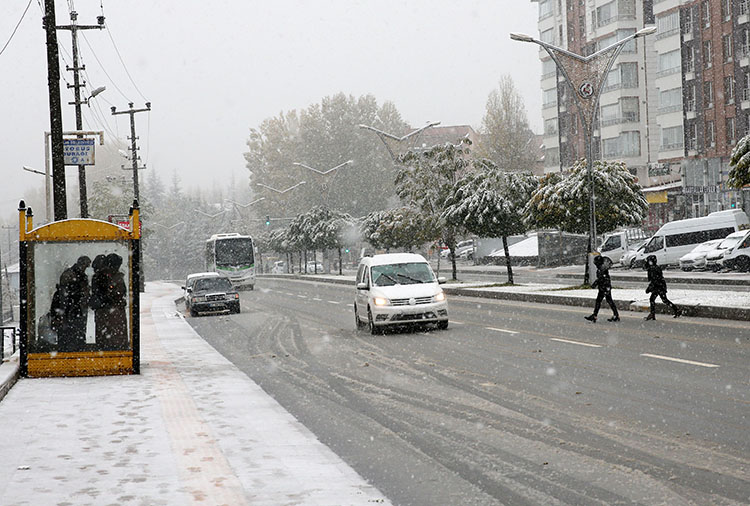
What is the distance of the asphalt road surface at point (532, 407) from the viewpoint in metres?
7.07

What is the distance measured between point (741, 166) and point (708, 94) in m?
48.0

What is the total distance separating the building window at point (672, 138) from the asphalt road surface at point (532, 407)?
51.3 metres

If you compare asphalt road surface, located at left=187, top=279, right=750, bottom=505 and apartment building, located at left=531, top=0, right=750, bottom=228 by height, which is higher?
apartment building, located at left=531, top=0, right=750, bottom=228

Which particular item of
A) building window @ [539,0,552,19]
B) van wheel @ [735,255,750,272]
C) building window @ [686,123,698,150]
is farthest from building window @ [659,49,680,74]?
van wheel @ [735,255,750,272]

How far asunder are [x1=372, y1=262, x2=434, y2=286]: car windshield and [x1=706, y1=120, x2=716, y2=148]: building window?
4860 cm

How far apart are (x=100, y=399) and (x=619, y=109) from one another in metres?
72.2

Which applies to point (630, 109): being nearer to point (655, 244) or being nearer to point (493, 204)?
point (655, 244)

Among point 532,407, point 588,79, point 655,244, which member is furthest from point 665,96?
point 532,407

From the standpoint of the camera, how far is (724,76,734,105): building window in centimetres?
6419

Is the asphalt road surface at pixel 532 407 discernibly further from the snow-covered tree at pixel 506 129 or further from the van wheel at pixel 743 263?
the snow-covered tree at pixel 506 129

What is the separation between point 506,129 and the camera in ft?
326

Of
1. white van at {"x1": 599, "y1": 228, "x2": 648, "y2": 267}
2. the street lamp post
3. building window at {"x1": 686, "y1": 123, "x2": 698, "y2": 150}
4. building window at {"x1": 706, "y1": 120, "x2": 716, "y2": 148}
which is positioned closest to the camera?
the street lamp post

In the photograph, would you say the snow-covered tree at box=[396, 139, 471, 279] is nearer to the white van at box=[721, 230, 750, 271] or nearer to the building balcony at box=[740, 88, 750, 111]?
the white van at box=[721, 230, 750, 271]

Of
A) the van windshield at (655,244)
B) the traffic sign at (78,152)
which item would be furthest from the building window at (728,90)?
the traffic sign at (78,152)
